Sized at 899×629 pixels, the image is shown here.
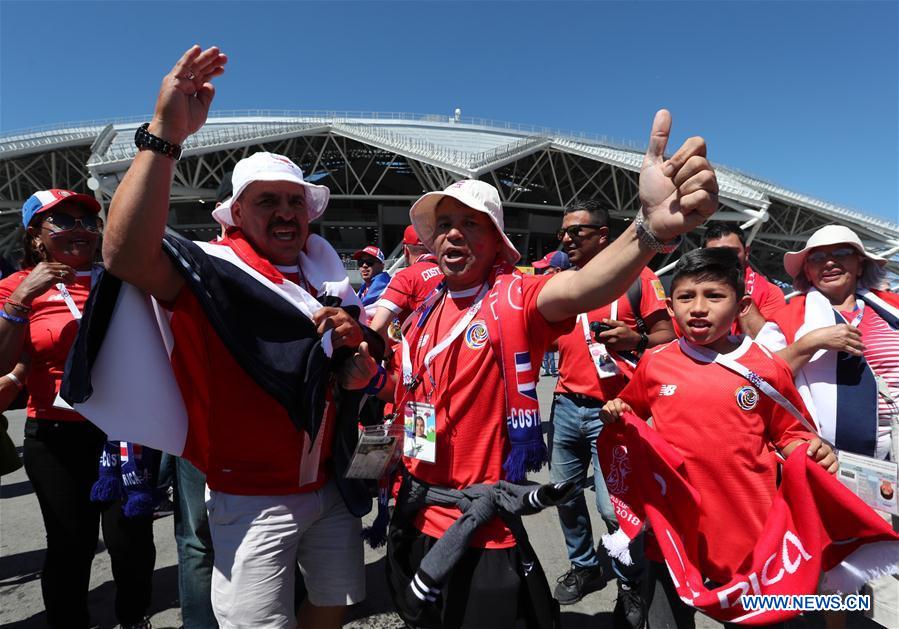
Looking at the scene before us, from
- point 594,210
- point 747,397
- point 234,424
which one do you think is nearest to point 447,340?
point 234,424

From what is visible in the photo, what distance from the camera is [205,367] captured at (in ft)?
5.55

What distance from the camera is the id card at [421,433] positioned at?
1.80 m

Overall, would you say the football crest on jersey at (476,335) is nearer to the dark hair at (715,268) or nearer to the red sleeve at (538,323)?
the red sleeve at (538,323)

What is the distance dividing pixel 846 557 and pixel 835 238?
1.67 m

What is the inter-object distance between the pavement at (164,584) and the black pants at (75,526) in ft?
→ 1.71

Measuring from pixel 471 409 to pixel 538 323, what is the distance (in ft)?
1.31

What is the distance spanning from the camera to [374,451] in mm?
1841

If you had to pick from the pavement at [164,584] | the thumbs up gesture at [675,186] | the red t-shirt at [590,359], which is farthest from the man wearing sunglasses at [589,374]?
the thumbs up gesture at [675,186]

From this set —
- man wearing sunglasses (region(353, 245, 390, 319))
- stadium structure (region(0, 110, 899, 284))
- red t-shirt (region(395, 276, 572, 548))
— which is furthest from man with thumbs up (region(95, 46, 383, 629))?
stadium structure (region(0, 110, 899, 284))

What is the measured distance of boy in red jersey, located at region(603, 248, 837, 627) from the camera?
194 cm

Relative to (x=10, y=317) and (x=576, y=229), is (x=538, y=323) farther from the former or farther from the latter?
(x=10, y=317)

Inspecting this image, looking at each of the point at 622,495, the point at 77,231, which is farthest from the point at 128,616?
the point at 622,495

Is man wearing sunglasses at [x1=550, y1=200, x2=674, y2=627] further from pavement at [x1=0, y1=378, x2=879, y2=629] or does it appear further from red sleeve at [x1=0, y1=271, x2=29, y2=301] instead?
red sleeve at [x1=0, y1=271, x2=29, y2=301]

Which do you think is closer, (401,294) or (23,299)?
(23,299)
